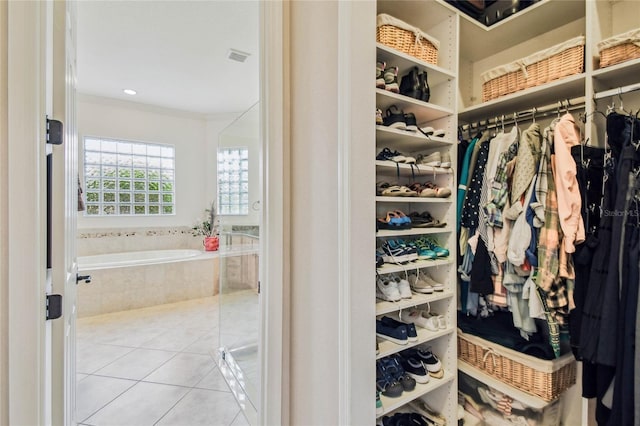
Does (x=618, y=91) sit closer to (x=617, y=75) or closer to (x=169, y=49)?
(x=617, y=75)

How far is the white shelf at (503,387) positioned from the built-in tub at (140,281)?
10.7 feet

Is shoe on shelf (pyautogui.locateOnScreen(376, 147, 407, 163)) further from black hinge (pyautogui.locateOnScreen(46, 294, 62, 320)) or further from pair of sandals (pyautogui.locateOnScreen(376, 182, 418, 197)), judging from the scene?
black hinge (pyautogui.locateOnScreen(46, 294, 62, 320))

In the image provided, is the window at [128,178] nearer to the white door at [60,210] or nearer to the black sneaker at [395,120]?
the white door at [60,210]

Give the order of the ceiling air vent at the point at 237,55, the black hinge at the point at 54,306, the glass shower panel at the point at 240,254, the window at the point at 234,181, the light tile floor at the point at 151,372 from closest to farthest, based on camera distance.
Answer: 1. the black hinge at the point at 54,306
2. the light tile floor at the point at 151,372
3. the glass shower panel at the point at 240,254
4. the window at the point at 234,181
5. the ceiling air vent at the point at 237,55

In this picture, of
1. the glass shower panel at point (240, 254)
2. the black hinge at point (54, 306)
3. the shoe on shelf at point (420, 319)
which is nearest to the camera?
the black hinge at point (54, 306)

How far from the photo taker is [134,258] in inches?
166

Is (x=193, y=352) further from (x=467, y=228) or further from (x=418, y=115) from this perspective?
(x=418, y=115)

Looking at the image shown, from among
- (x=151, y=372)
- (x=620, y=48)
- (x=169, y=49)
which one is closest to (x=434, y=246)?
(x=620, y=48)

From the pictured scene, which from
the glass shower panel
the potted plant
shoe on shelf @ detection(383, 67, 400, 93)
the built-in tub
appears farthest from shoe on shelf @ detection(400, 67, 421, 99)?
the potted plant

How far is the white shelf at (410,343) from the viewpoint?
129cm

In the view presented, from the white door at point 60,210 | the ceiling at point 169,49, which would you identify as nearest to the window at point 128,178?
the ceiling at point 169,49

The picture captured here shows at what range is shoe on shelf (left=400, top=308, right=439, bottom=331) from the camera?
1471 mm

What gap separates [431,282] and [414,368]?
428 millimetres

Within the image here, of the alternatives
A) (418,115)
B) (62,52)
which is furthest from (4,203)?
(418,115)
